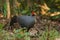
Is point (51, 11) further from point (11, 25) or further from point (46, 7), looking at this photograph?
point (11, 25)

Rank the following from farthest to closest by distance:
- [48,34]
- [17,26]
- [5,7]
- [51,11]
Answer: [51,11]
[5,7]
[17,26]
[48,34]

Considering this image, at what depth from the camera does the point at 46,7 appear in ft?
36.0

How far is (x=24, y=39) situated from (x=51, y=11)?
6322mm

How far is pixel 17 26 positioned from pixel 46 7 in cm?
381

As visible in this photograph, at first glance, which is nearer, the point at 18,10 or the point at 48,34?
the point at 48,34

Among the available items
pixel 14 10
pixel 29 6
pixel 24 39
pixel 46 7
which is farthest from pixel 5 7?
pixel 24 39

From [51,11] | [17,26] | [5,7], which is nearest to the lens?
[17,26]

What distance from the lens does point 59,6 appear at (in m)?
11.0

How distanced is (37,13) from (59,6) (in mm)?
1065

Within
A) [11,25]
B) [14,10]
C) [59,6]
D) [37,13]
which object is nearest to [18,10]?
[14,10]

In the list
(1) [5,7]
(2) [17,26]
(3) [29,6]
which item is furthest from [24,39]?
(3) [29,6]

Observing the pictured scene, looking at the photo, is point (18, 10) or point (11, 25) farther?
point (18, 10)

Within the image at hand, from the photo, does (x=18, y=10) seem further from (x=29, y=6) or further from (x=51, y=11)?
(x=51, y=11)

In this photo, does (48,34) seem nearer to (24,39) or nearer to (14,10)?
(24,39)
